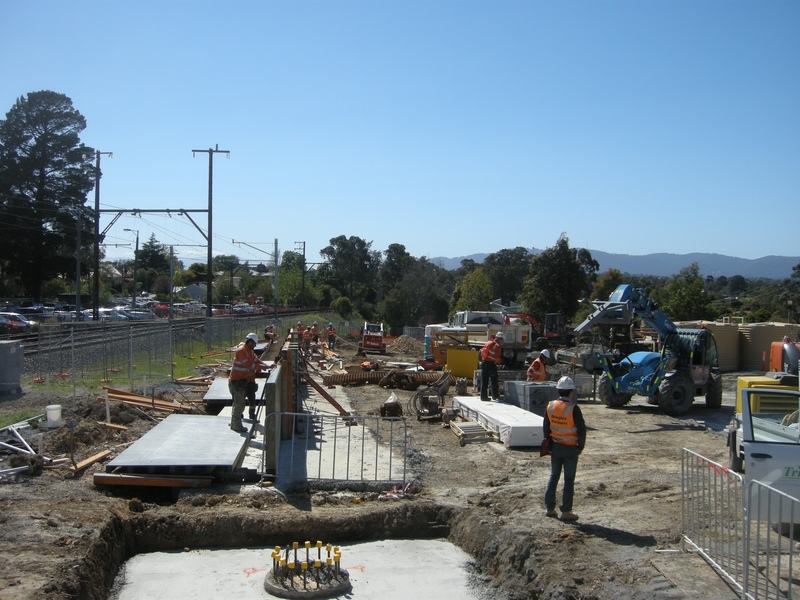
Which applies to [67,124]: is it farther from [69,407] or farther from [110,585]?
[110,585]

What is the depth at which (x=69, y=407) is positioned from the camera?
13.7 metres

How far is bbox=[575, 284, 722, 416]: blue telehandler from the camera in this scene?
16875mm

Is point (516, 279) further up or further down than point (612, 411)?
further up

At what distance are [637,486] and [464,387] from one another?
9.52 meters

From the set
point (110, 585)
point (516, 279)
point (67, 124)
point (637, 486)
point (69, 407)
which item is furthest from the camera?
point (516, 279)

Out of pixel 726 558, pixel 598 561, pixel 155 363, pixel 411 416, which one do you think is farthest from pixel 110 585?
pixel 155 363

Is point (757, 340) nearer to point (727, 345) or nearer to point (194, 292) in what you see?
point (727, 345)

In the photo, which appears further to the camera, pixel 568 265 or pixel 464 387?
pixel 568 265

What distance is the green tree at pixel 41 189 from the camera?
54750 millimetres

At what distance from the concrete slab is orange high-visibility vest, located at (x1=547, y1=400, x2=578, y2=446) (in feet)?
14.8

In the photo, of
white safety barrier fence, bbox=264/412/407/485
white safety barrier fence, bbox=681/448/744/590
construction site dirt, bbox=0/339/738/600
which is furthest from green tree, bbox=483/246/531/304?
white safety barrier fence, bbox=681/448/744/590

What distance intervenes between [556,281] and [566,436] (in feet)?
129

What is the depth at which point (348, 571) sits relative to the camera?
7359 millimetres

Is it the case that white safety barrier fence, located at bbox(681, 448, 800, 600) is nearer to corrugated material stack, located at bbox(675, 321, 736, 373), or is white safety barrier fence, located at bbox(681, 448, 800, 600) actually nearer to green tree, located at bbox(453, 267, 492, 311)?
corrugated material stack, located at bbox(675, 321, 736, 373)
